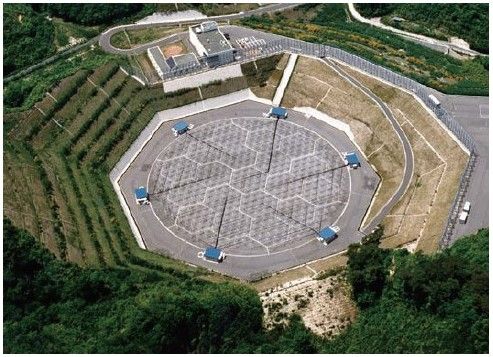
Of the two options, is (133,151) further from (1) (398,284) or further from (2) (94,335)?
(1) (398,284)

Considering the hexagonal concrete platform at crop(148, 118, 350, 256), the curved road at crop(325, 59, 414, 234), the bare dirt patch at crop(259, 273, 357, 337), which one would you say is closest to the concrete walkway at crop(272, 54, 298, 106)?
the hexagonal concrete platform at crop(148, 118, 350, 256)

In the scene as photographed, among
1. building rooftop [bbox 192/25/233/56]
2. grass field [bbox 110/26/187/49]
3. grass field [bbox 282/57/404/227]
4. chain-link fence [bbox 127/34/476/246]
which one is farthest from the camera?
grass field [bbox 110/26/187/49]

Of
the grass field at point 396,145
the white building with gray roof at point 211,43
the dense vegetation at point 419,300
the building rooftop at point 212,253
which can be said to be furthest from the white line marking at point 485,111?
the building rooftop at point 212,253

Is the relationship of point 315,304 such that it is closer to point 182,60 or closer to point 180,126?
point 180,126

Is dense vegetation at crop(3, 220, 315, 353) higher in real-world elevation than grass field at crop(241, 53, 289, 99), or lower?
lower

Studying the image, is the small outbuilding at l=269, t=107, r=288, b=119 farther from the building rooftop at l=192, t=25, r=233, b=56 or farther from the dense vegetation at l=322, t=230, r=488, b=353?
the dense vegetation at l=322, t=230, r=488, b=353

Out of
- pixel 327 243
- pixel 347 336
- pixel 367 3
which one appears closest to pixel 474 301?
pixel 347 336

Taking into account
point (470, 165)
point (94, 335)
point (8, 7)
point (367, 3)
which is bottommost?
point (94, 335)
